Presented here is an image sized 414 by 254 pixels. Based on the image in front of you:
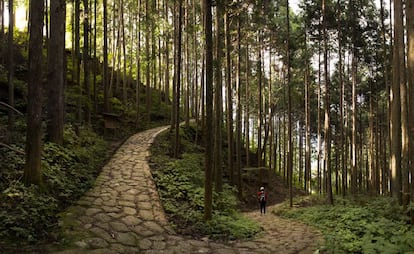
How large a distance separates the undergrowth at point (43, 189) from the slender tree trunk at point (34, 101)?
1.05 feet

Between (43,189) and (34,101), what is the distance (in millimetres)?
1809

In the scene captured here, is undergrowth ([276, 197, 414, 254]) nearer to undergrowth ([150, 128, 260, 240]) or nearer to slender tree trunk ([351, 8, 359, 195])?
undergrowth ([150, 128, 260, 240])

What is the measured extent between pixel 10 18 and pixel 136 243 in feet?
30.6

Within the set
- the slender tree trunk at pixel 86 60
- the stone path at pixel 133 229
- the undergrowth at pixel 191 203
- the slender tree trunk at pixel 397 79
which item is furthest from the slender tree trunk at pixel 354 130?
the slender tree trunk at pixel 86 60

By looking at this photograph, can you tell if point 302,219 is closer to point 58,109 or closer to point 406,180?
point 406,180

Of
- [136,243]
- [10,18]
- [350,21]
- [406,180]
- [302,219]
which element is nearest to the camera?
[136,243]

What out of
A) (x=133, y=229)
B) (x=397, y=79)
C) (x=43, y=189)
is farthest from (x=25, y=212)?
(x=397, y=79)

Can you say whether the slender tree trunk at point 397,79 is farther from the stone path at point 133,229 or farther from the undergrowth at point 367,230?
the stone path at point 133,229

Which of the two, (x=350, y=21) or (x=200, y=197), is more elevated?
(x=350, y=21)

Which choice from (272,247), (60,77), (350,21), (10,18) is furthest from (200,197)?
(350,21)

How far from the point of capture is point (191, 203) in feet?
28.9

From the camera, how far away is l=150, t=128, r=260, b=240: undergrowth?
7.64 m

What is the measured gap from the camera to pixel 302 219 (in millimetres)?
11672

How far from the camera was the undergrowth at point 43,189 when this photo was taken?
5316 millimetres
